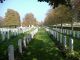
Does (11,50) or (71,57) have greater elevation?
(11,50)

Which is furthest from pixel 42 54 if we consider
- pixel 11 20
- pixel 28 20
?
pixel 28 20

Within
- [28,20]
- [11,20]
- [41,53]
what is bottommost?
[28,20]

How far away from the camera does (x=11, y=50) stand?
Answer: 10375 millimetres

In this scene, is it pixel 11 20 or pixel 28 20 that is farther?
pixel 28 20

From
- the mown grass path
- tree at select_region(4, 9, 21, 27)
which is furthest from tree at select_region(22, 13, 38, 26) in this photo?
the mown grass path

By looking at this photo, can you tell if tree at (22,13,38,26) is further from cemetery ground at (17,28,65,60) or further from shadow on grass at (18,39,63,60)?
shadow on grass at (18,39,63,60)

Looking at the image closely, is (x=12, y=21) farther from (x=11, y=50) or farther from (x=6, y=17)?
(x=11, y=50)

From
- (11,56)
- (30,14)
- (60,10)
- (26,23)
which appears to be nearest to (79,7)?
(60,10)

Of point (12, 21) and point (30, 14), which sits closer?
point (12, 21)

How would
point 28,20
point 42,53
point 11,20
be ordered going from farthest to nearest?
point 28,20 < point 11,20 < point 42,53

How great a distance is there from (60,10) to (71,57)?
3590cm

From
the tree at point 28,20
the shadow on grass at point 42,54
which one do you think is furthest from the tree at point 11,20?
the shadow on grass at point 42,54

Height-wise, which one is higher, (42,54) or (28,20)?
(42,54)

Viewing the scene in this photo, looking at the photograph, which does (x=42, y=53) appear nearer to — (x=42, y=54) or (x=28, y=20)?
(x=42, y=54)
